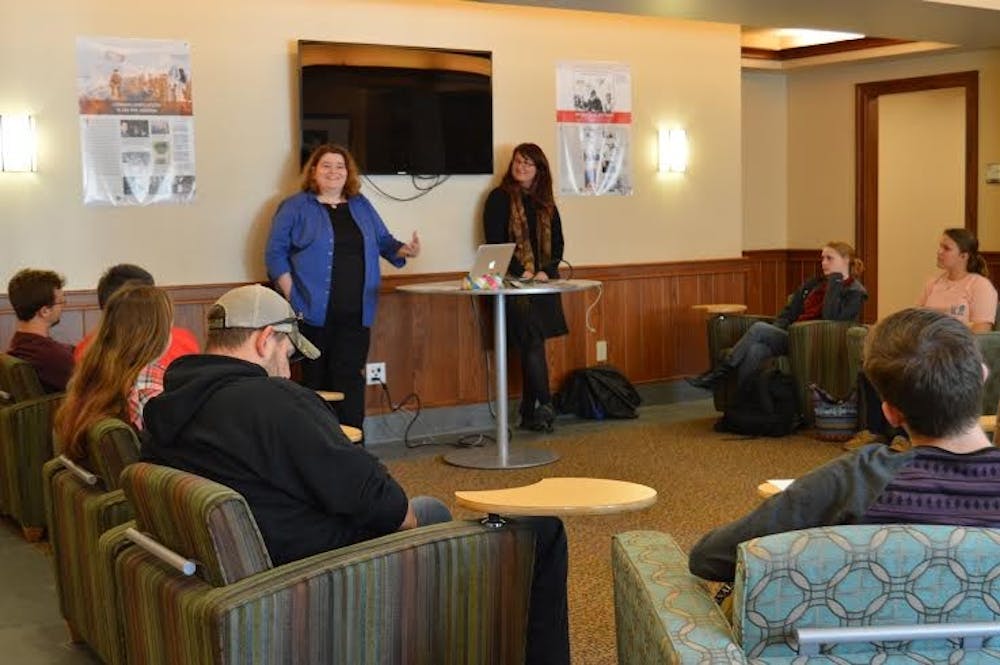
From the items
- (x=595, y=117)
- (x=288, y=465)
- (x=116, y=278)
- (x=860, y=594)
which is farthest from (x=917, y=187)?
(x=860, y=594)

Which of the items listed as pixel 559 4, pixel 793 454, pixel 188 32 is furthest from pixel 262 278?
pixel 793 454

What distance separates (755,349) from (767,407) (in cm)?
35

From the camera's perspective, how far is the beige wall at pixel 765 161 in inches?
400

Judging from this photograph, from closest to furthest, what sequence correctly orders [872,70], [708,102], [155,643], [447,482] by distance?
[155,643] < [447,482] < [708,102] < [872,70]

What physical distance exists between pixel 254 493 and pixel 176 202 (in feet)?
13.0

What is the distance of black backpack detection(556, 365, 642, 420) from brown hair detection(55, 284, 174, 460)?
4.11 metres

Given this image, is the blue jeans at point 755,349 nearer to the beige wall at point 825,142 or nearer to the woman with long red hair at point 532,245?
the woman with long red hair at point 532,245

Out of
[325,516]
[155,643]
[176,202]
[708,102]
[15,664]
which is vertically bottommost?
[15,664]

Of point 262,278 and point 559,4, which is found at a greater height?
point 559,4

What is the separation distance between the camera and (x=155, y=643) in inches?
109

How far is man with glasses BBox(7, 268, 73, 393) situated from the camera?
512 centimetres

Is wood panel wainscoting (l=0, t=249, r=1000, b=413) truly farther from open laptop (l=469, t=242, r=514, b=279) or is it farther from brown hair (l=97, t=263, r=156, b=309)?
brown hair (l=97, t=263, r=156, b=309)

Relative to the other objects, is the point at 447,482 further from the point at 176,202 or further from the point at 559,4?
the point at 559,4

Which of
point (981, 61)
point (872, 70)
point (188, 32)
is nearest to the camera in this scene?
point (188, 32)
